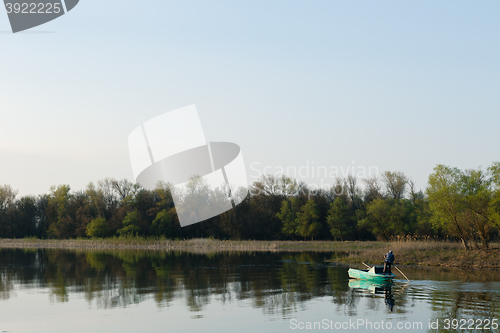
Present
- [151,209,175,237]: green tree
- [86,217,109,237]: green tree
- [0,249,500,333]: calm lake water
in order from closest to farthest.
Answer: [0,249,500,333]: calm lake water < [151,209,175,237]: green tree < [86,217,109,237]: green tree

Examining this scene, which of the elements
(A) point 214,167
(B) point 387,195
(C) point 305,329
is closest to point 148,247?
(A) point 214,167

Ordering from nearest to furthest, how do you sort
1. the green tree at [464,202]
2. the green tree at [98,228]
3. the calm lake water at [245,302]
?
the calm lake water at [245,302], the green tree at [464,202], the green tree at [98,228]

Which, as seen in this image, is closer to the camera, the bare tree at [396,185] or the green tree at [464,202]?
the green tree at [464,202]

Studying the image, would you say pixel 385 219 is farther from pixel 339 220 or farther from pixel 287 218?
pixel 287 218

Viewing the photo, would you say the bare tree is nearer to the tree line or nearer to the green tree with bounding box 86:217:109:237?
the tree line

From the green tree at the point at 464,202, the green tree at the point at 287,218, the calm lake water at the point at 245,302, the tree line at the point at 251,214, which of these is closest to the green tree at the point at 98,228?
the tree line at the point at 251,214

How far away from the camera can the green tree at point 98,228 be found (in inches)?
3575

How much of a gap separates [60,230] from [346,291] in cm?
8867

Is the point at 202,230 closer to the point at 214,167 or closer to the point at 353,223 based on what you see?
the point at 214,167

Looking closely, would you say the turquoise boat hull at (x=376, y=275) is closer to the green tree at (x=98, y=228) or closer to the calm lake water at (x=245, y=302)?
the calm lake water at (x=245, y=302)

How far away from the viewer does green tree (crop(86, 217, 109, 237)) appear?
90812 millimetres

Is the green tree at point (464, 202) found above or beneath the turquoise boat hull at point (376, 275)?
above

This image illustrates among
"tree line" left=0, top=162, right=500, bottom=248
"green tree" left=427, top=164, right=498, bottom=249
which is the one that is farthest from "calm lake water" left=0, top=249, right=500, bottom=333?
"tree line" left=0, top=162, right=500, bottom=248

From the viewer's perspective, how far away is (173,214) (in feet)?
306
